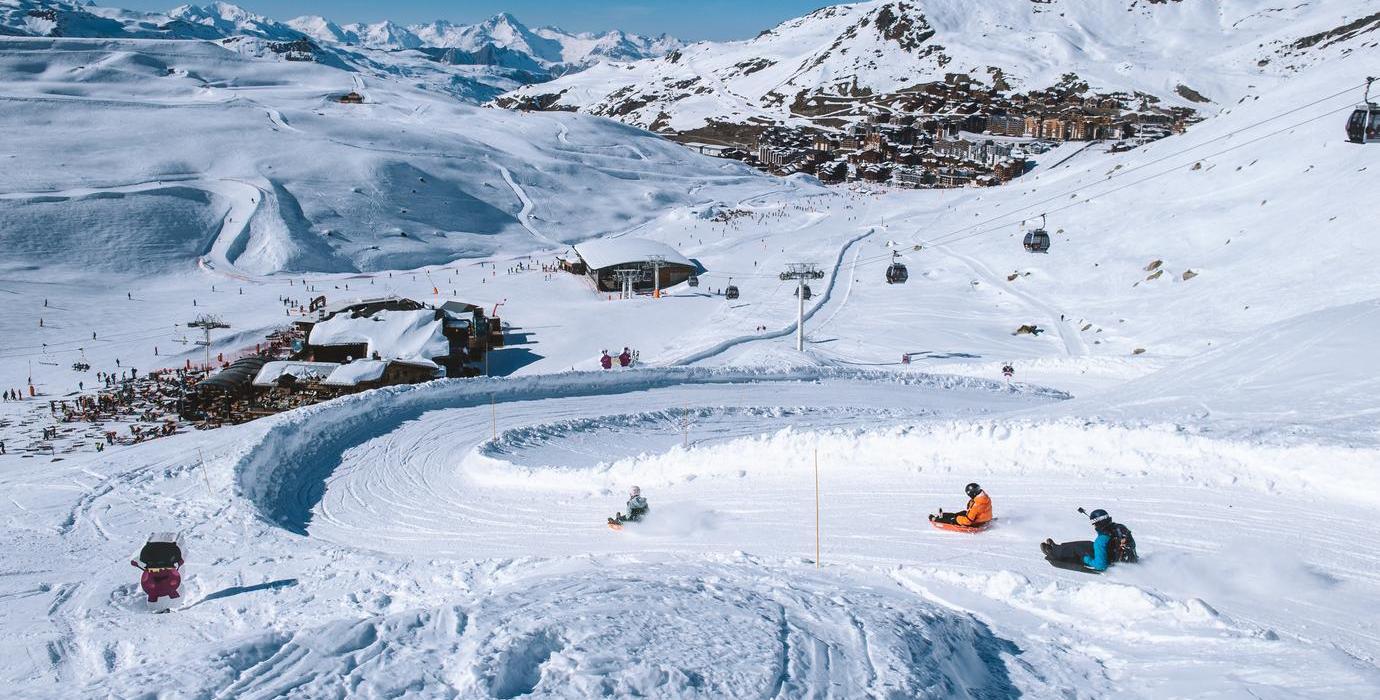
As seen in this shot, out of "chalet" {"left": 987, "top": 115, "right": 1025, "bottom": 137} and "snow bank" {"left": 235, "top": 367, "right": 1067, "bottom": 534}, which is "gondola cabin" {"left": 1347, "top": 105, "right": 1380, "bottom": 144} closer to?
"snow bank" {"left": 235, "top": 367, "right": 1067, "bottom": 534}

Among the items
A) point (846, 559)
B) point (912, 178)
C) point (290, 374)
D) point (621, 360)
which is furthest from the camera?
point (912, 178)

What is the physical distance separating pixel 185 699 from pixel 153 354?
36.5 m

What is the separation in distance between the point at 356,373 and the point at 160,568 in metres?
18.9

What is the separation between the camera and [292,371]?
29.4 m

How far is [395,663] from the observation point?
707cm

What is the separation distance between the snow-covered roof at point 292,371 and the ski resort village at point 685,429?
0.32m

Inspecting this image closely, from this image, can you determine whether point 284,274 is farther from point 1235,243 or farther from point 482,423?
point 1235,243

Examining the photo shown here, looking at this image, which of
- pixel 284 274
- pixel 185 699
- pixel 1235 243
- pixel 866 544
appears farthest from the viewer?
pixel 284 274

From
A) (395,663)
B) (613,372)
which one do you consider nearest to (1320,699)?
(395,663)

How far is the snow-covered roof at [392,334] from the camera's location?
105 feet

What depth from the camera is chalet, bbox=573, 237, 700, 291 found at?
2000 inches

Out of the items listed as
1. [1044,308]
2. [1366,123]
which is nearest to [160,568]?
[1366,123]

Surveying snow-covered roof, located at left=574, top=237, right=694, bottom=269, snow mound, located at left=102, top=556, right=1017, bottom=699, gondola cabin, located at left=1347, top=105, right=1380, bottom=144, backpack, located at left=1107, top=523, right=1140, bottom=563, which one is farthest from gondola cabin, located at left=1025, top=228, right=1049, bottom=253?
snow mound, located at left=102, top=556, right=1017, bottom=699

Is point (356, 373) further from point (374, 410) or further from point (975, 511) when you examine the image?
point (975, 511)
